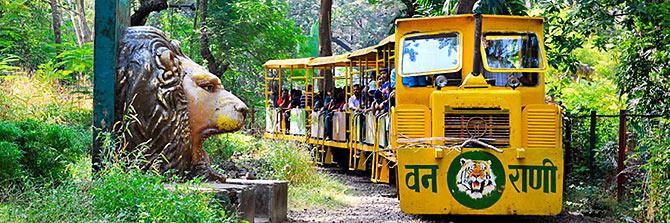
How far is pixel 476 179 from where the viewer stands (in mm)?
10703

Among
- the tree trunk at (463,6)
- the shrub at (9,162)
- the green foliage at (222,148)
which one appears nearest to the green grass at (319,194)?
the green foliage at (222,148)

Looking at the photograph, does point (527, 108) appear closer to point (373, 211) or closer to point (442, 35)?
point (442, 35)

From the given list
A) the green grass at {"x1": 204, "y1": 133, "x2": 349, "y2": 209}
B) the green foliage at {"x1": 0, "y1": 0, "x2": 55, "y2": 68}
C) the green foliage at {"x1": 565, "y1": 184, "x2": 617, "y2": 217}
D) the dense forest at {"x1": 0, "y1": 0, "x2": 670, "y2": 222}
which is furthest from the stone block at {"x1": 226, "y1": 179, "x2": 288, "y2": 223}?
the green foliage at {"x1": 0, "y1": 0, "x2": 55, "y2": 68}

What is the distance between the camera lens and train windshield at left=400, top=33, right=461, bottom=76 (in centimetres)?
1211

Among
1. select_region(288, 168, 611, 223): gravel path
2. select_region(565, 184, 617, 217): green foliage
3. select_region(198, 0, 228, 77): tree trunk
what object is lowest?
select_region(288, 168, 611, 223): gravel path

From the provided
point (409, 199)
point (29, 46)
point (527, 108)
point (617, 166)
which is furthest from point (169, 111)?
point (29, 46)

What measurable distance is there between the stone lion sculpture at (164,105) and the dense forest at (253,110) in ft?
1.82

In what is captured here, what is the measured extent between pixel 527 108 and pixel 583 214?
6.57 feet

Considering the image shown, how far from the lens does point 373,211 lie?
12.8m

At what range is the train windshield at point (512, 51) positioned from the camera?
12.0 metres

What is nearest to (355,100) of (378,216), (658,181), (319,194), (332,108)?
(332,108)

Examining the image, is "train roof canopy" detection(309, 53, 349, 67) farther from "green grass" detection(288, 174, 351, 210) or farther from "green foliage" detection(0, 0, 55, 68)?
"green foliage" detection(0, 0, 55, 68)

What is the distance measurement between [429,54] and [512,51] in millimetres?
1000

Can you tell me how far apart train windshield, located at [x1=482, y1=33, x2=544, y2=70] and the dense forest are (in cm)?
150
